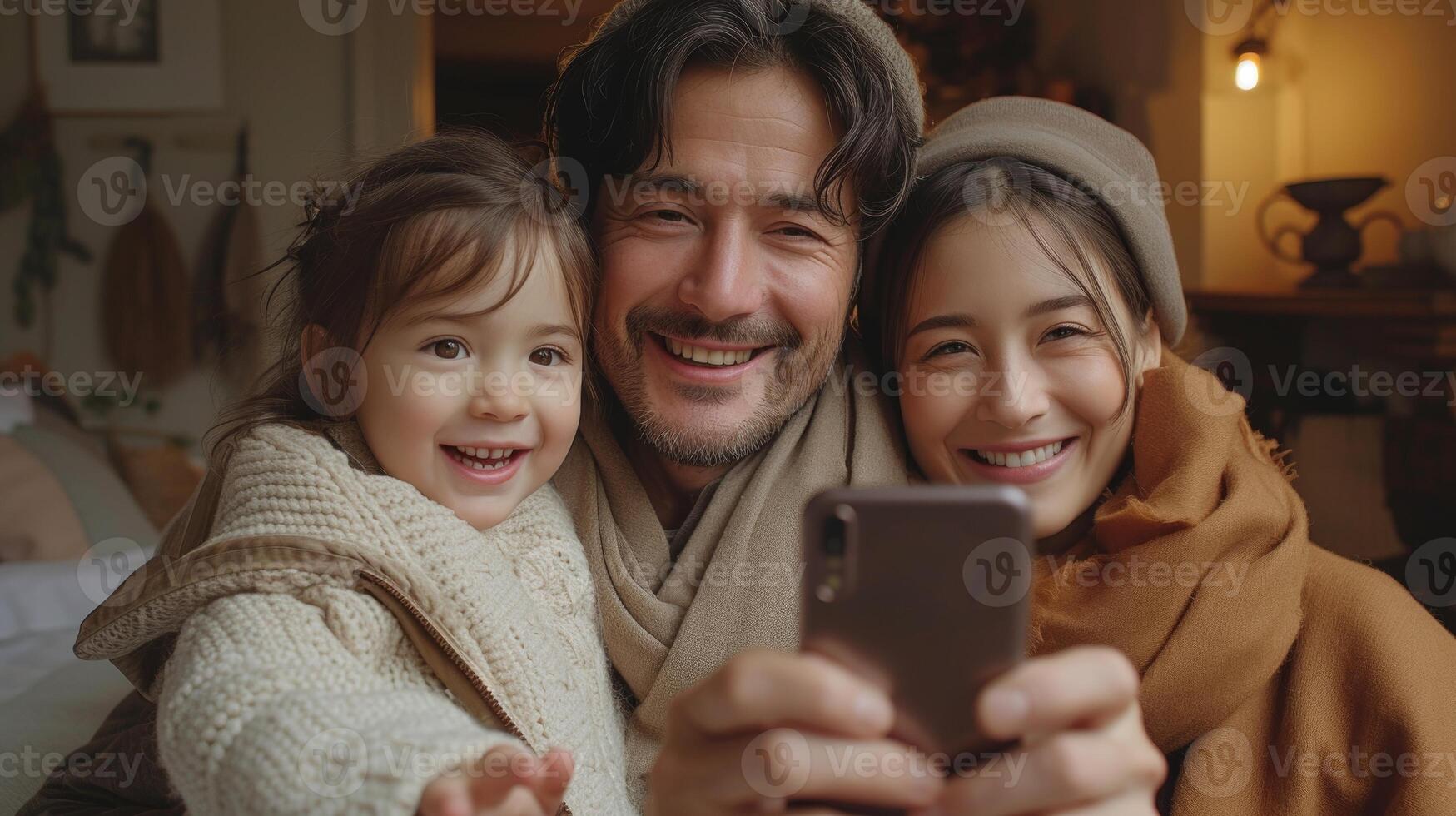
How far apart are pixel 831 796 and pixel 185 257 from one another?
3540mm

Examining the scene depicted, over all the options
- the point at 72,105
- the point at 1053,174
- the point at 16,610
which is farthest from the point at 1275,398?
the point at 72,105

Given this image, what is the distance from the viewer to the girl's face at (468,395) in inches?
40.4

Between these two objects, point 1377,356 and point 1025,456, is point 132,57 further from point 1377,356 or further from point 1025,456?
point 1377,356

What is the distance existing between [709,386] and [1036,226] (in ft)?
1.33

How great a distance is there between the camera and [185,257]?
3535 millimetres

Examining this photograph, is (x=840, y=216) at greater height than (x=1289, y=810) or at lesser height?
greater

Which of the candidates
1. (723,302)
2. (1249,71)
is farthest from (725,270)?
(1249,71)

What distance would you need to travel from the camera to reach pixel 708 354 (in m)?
1.27

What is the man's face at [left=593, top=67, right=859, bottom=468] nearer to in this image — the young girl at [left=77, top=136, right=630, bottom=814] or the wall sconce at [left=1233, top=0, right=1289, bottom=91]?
the young girl at [left=77, top=136, right=630, bottom=814]

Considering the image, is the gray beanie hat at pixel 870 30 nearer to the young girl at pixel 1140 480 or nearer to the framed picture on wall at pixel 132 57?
the young girl at pixel 1140 480

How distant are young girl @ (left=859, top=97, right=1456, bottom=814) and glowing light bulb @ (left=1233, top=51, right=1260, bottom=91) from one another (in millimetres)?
2331

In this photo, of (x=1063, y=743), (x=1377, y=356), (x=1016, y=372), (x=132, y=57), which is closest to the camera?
(x=1063, y=743)

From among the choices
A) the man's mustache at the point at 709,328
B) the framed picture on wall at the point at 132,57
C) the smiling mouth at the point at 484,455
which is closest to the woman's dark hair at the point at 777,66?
the man's mustache at the point at 709,328

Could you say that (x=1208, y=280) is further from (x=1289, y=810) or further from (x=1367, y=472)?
(x=1289, y=810)
